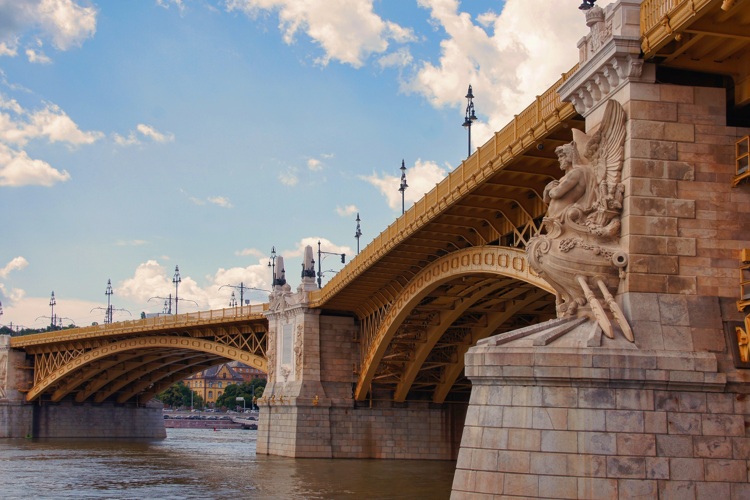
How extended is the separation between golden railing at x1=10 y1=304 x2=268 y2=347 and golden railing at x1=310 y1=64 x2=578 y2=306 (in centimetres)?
2015

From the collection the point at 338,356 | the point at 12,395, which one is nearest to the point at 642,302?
the point at 338,356

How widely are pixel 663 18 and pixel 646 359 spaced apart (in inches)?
250

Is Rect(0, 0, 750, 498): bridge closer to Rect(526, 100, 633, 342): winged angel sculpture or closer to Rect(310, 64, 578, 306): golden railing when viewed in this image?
Rect(526, 100, 633, 342): winged angel sculpture

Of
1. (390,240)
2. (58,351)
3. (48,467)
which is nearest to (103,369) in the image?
(58,351)

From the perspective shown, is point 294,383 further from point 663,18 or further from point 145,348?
point 663,18

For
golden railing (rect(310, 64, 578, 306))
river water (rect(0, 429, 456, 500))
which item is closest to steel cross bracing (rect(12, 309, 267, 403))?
river water (rect(0, 429, 456, 500))

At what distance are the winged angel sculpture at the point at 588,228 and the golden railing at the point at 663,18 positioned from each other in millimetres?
1440

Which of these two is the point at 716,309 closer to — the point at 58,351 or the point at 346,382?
the point at 346,382

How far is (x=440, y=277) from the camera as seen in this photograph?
140ft

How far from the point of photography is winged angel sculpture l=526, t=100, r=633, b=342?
20234 millimetres

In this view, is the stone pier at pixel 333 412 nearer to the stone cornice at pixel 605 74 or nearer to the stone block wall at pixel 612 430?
the stone cornice at pixel 605 74

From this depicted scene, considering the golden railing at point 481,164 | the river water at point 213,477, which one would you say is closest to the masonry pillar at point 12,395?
the river water at point 213,477

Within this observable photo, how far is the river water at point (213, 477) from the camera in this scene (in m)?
39.0

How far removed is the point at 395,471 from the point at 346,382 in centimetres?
1064
